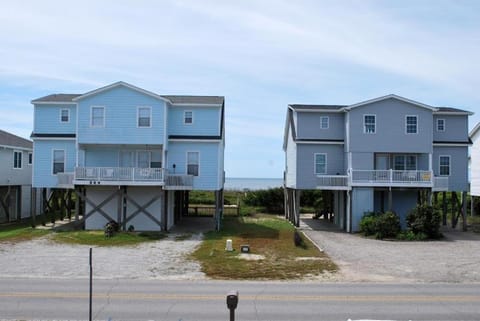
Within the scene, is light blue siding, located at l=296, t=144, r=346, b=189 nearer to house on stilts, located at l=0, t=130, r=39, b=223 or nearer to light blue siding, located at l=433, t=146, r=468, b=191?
light blue siding, located at l=433, t=146, r=468, b=191

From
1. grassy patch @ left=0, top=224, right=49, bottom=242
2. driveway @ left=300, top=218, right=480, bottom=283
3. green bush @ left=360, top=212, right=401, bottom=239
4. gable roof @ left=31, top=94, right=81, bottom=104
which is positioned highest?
gable roof @ left=31, top=94, right=81, bottom=104

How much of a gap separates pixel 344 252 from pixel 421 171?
1202 centimetres

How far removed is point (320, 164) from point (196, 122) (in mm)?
9503

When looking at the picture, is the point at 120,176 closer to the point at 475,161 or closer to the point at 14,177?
the point at 14,177

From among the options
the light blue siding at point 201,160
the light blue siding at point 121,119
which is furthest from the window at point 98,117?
the light blue siding at point 201,160

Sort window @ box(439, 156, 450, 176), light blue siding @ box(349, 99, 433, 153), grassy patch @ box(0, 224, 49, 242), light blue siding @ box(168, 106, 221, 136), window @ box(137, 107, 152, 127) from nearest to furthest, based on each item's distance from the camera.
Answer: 1. grassy patch @ box(0, 224, 49, 242)
2. window @ box(137, 107, 152, 127)
3. light blue siding @ box(168, 106, 221, 136)
4. light blue siding @ box(349, 99, 433, 153)
5. window @ box(439, 156, 450, 176)

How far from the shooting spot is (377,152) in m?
34.6

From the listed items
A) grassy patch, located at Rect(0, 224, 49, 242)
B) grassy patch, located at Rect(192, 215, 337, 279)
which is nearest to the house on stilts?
grassy patch, located at Rect(0, 224, 49, 242)

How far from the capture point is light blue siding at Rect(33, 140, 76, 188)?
34.0 m

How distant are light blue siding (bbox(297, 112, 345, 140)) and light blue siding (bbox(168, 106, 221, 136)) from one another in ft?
21.5

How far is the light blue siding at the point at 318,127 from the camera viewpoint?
36406mm

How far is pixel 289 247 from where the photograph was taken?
83.6 feet

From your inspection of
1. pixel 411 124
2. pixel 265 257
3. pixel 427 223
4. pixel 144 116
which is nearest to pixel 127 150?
pixel 144 116

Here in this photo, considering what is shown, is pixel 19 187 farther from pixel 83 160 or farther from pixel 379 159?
pixel 379 159
